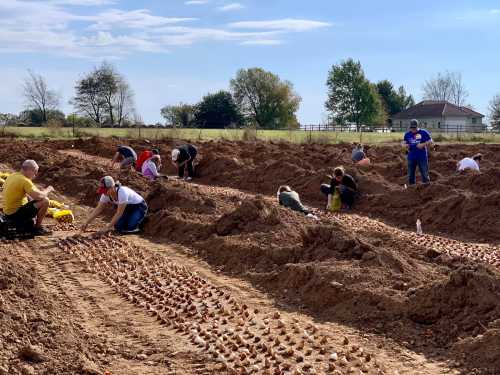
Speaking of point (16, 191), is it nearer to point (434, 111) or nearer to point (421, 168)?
point (421, 168)

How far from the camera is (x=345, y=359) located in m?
5.96

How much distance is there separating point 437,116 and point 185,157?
61.8 metres

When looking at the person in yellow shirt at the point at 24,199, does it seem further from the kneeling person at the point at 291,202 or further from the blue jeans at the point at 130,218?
the kneeling person at the point at 291,202

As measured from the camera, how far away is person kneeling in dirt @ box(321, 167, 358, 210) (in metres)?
15.4

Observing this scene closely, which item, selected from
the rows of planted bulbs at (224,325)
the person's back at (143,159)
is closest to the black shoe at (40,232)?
the rows of planted bulbs at (224,325)

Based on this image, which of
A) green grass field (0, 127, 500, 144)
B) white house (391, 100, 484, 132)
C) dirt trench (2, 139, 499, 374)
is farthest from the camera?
white house (391, 100, 484, 132)

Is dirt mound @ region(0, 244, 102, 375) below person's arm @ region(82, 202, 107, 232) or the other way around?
below

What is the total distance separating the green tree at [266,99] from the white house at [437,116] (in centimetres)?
1312

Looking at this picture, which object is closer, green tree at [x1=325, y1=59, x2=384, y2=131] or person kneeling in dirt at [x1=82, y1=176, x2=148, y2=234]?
person kneeling in dirt at [x1=82, y1=176, x2=148, y2=234]

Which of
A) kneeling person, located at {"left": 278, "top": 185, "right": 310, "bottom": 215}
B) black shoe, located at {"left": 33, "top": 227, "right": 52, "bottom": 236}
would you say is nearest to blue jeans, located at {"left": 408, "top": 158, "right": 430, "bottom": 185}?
kneeling person, located at {"left": 278, "top": 185, "right": 310, "bottom": 215}

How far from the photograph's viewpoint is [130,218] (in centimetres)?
1221

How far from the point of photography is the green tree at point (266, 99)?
72.8m

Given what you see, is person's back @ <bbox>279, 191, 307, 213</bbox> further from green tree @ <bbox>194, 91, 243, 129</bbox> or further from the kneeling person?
green tree @ <bbox>194, 91, 243, 129</bbox>

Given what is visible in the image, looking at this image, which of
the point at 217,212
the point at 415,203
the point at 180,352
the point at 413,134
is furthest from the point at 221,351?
the point at 413,134
